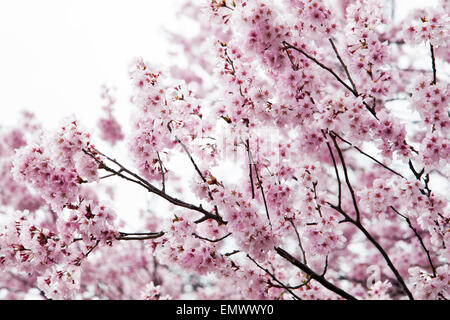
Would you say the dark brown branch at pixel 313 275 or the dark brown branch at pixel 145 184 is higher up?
the dark brown branch at pixel 145 184

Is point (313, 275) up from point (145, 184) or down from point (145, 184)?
down

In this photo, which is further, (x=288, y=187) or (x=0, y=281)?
(x=0, y=281)

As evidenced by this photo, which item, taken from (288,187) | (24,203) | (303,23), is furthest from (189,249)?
(24,203)

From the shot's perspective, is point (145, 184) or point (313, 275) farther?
point (313, 275)

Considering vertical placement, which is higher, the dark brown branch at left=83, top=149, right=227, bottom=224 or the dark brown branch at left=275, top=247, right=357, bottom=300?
the dark brown branch at left=83, top=149, right=227, bottom=224

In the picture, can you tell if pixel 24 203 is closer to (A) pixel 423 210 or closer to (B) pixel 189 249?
(B) pixel 189 249

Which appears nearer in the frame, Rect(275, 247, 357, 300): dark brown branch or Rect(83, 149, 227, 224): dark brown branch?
Rect(83, 149, 227, 224): dark brown branch

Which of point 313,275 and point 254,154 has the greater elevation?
point 254,154

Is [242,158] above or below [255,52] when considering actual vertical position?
below

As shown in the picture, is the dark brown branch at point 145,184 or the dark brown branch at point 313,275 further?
the dark brown branch at point 313,275

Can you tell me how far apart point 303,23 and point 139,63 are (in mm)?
1378
